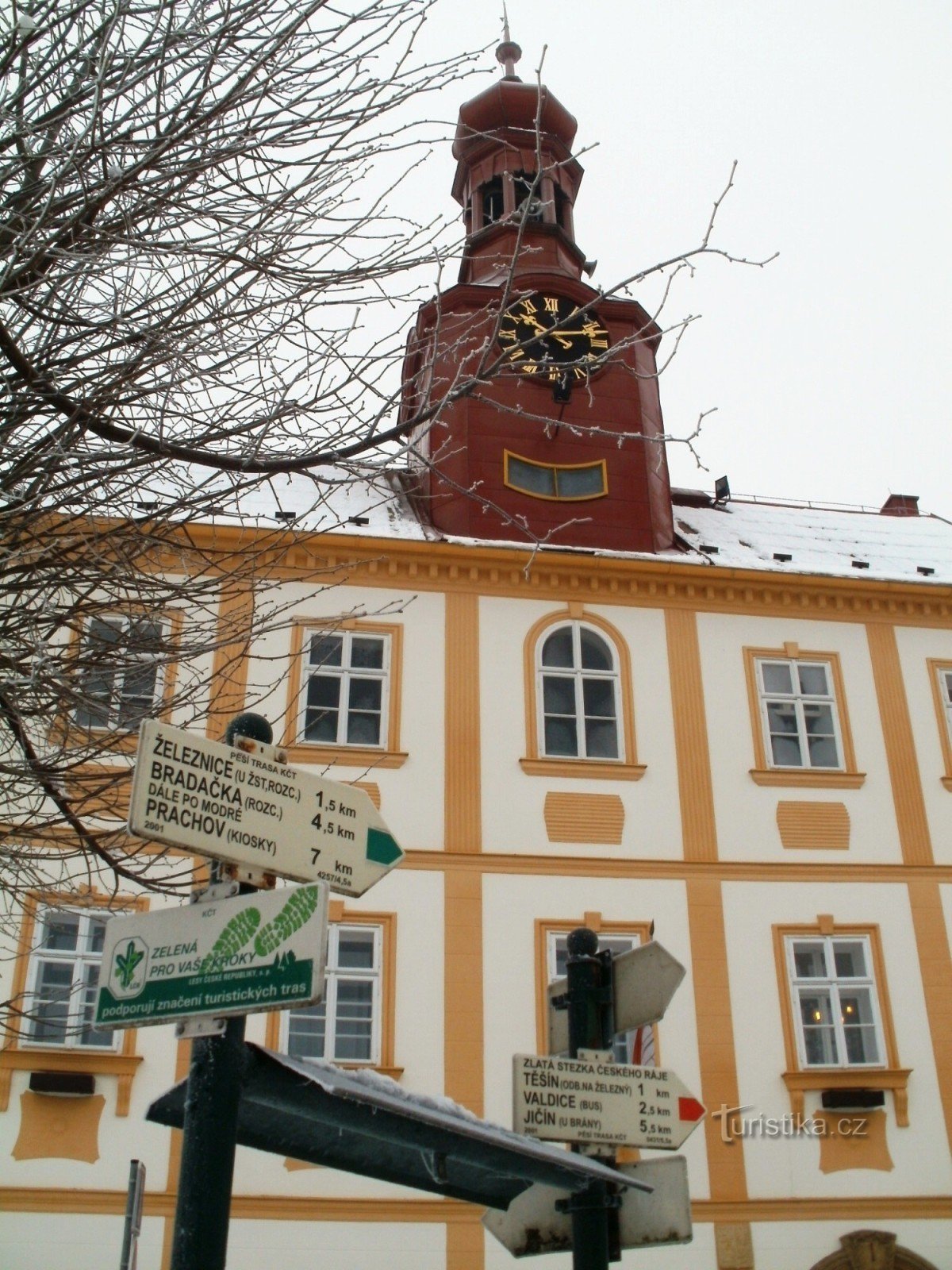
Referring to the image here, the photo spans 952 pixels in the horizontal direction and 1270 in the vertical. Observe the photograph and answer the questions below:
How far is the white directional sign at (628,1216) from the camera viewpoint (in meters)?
4.70

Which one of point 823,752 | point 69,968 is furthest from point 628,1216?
point 823,752

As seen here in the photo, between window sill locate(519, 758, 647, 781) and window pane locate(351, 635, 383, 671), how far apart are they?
1.98 m

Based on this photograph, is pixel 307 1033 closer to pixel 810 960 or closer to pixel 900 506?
pixel 810 960

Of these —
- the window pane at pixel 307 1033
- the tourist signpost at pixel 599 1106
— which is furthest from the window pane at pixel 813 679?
the tourist signpost at pixel 599 1106

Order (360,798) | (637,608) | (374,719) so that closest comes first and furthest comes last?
(360,798)
(374,719)
(637,608)

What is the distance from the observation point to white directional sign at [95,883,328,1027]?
3209 mm

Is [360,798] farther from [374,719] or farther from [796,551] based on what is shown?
[796,551]

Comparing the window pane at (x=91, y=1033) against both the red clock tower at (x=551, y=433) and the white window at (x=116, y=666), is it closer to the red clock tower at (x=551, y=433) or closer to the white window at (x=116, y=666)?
the red clock tower at (x=551, y=433)

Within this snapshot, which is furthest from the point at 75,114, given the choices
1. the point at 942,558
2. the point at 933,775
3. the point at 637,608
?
the point at 942,558

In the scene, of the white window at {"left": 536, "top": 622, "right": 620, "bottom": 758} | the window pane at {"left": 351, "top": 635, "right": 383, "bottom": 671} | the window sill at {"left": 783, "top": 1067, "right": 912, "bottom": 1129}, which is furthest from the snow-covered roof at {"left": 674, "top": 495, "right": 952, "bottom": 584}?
the window sill at {"left": 783, "top": 1067, "right": 912, "bottom": 1129}

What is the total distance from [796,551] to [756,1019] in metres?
6.89

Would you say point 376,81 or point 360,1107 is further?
point 376,81

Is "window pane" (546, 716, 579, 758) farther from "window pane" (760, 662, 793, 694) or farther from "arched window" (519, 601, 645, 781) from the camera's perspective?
"window pane" (760, 662, 793, 694)

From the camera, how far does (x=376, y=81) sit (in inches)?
215
